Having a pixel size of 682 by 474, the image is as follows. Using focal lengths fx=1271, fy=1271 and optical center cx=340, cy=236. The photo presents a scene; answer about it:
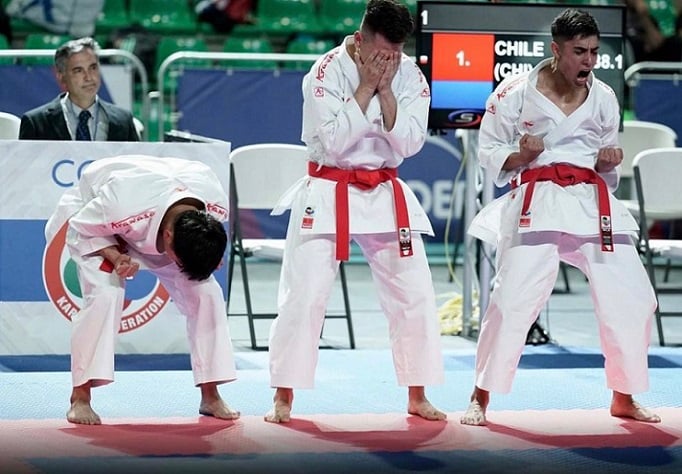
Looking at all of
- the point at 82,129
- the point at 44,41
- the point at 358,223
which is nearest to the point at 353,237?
the point at 358,223

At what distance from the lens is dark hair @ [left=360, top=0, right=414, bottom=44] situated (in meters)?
4.70

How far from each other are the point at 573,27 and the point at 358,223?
1.10 m

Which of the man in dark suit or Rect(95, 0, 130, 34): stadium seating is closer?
the man in dark suit

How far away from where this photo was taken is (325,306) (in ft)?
16.3

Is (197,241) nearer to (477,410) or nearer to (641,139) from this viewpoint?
(477,410)

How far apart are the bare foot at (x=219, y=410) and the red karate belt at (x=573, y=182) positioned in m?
1.33

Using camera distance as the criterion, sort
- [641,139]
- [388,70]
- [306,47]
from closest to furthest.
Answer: [388,70] < [641,139] < [306,47]

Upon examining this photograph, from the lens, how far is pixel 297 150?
752cm

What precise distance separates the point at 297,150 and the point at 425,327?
2781 mm

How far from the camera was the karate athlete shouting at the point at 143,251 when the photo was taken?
4.53 m

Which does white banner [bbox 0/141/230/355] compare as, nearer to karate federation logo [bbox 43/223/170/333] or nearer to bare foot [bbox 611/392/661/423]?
karate federation logo [bbox 43/223/170/333]

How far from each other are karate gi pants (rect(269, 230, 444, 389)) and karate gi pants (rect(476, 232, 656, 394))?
23 centimetres

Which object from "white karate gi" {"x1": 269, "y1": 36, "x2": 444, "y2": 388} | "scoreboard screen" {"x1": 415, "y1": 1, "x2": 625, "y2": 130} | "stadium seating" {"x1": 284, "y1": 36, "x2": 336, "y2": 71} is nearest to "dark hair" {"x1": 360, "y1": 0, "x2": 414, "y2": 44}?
"white karate gi" {"x1": 269, "y1": 36, "x2": 444, "y2": 388}

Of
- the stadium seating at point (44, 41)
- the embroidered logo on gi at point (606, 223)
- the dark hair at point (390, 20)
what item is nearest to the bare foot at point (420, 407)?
the embroidered logo on gi at point (606, 223)
